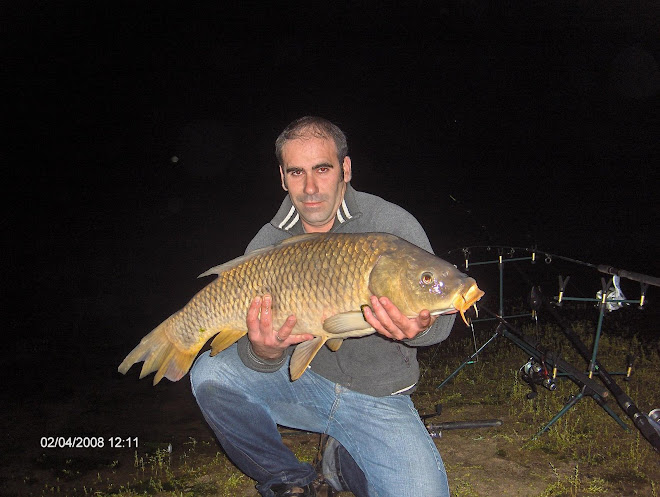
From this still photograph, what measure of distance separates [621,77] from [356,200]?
40855 millimetres

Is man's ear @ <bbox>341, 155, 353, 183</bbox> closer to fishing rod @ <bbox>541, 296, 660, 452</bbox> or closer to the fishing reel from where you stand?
the fishing reel

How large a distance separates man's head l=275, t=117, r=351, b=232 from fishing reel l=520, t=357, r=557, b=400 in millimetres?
1498

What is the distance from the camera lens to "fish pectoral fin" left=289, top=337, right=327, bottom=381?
1693mm

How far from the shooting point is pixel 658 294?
8.15 metres

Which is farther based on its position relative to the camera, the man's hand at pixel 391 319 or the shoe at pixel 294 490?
the shoe at pixel 294 490

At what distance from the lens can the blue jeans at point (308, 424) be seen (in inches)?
69.3

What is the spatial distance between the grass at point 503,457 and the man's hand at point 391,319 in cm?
96

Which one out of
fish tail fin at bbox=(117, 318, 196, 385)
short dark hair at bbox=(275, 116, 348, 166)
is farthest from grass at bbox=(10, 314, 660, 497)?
short dark hair at bbox=(275, 116, 348, 166)

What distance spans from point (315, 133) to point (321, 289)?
0.75m

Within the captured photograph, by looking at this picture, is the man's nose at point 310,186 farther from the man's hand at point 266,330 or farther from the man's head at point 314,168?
the man's hand at point 266,330

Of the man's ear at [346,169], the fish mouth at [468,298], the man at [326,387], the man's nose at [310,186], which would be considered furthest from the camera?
the man's ear at [346,169]

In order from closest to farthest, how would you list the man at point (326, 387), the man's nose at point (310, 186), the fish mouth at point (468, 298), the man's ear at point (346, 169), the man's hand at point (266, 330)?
the fish mouth at point (468, 298), the man's hand at point (266, 330), the man at point (326, 387), the man's nose at point (310, 186), the man's ear at point (346, 169)

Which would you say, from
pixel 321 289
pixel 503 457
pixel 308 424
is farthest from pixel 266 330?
pixel 503 457

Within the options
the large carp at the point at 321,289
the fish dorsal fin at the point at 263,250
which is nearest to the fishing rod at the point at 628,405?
the large carp at the point at 321,289
